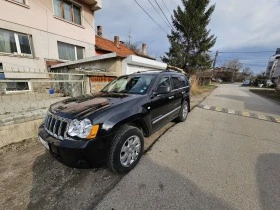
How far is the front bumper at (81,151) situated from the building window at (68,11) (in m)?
10.9

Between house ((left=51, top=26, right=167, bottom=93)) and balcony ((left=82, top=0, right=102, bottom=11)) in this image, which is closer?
house ((left=51, top=26, right=167, bottom=93))

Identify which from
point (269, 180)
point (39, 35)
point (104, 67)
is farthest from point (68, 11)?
point (269, 180)

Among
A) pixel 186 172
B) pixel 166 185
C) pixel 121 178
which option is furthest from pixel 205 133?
pixel 121 178

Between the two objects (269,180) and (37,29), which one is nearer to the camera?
(269,180)

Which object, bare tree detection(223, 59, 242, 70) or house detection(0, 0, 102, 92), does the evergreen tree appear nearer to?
house detection(0, 0, 102, 92)

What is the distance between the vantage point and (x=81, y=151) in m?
2.08

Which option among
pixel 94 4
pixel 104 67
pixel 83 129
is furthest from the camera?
pixel 94 4

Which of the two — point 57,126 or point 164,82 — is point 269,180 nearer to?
point 164,82

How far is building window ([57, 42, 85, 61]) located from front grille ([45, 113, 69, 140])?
30.9 ft

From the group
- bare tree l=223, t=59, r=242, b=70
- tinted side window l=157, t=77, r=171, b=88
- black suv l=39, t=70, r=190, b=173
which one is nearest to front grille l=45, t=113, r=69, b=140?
black suv l=39, t=70, r=190, b=173

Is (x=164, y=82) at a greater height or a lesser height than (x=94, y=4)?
lesser

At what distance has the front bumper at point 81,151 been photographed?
210cm

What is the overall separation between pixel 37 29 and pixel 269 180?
11793mm

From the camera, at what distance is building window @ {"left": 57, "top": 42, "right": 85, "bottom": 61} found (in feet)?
34.3
